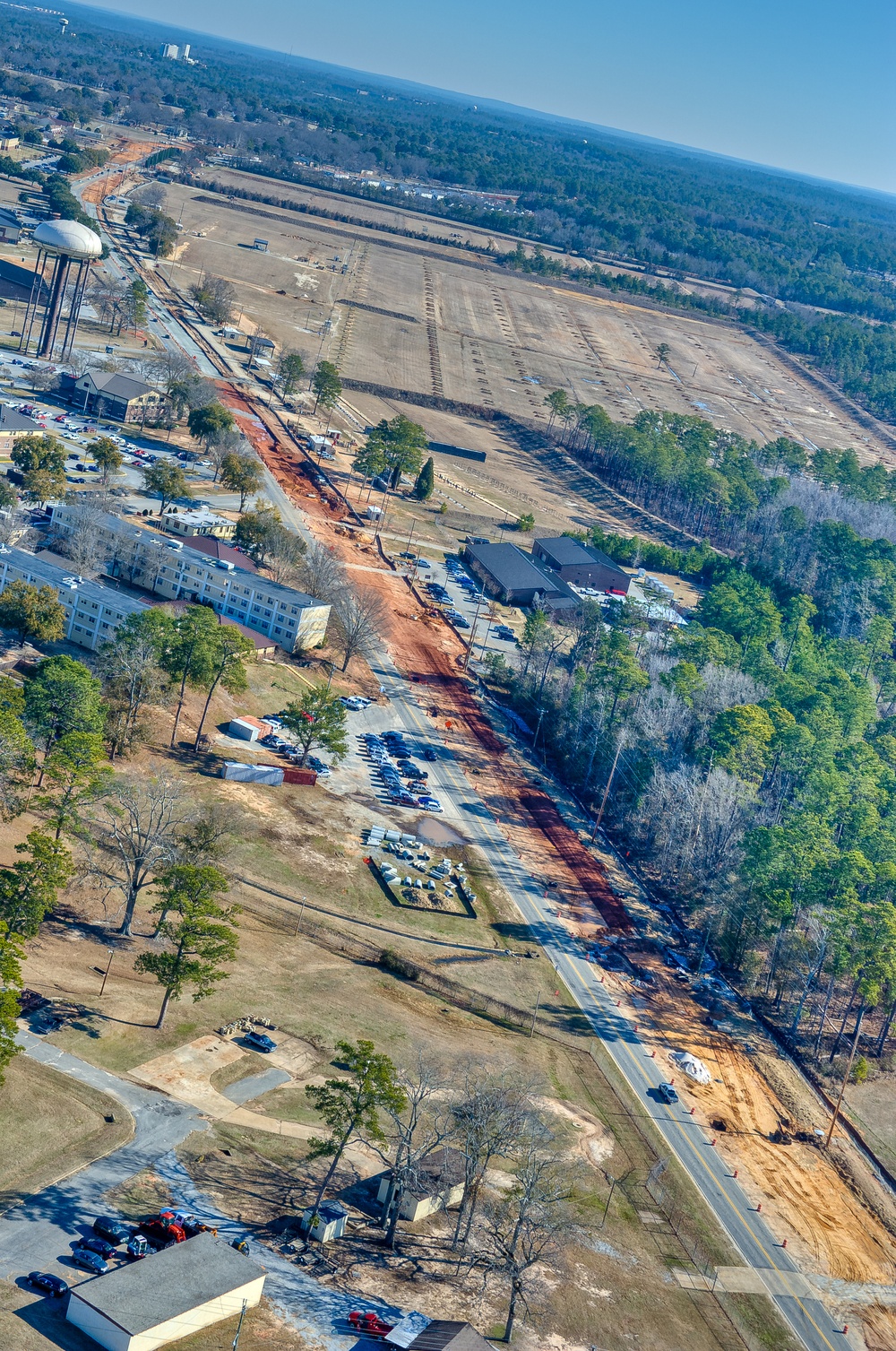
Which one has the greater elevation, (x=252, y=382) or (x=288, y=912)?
(x=252, y=382)

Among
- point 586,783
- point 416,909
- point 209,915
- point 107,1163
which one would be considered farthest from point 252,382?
point 107,1163

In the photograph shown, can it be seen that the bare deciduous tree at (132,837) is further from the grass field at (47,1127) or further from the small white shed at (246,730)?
the small white shed at (246,730)

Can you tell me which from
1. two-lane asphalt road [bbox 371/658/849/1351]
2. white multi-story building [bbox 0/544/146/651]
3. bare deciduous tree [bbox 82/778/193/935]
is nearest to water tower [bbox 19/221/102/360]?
white multi-story building [bbox 0/544/146/651]

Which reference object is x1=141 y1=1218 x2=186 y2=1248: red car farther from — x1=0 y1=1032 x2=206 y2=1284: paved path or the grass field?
the grass field

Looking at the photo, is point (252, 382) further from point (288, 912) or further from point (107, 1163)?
point (107, 1163)

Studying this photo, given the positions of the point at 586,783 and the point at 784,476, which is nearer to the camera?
the point at 586,783

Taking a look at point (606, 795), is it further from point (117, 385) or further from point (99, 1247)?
point (117, 385)
